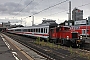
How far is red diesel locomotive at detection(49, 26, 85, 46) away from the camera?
82.9 feet

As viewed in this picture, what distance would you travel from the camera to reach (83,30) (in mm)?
66562

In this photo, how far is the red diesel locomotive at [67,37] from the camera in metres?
25.3

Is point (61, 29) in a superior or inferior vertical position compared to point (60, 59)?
superior

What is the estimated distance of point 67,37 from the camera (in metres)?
26.3

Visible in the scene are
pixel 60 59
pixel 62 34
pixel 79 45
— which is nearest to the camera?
pixel 60 59

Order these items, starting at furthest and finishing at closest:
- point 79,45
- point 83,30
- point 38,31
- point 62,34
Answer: point 83,30, point 38,31, point 62,34, point 79,45

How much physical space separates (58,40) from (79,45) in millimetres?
4758

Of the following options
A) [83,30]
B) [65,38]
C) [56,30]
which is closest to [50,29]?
[56,30]

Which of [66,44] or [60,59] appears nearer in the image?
[60,59]

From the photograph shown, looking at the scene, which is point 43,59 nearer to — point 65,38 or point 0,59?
point 0,59

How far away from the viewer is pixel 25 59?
13688mm

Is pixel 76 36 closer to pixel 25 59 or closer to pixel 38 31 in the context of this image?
pixel 25 59

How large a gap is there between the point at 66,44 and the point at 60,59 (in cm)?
1351

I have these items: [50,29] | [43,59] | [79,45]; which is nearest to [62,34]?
[79,45]
